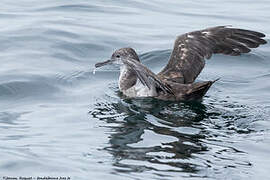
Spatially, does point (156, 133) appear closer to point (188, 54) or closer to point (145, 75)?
point (145, 75)

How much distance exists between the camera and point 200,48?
10.3m

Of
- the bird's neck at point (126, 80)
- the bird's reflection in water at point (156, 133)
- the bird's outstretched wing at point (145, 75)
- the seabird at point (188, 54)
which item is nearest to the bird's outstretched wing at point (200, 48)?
the seabird at point (188, 54)

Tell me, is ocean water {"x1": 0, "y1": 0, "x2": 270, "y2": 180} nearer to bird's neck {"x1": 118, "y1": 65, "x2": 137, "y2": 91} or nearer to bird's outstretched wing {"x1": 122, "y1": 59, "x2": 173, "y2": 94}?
bird's neck {"x1": 118, "y1": 65, "x2": 137, "y2": 91}

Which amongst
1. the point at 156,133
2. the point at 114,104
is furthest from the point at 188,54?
the point at 156,133

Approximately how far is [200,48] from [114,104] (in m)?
1.66

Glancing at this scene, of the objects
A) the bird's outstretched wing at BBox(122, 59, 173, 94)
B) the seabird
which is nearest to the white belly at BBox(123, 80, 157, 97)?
the seabird

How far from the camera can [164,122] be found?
8.37m

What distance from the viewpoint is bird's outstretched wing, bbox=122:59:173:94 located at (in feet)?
26.9

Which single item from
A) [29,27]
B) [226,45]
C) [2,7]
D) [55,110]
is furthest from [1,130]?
[2,7]

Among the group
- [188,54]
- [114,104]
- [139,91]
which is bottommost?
[114,104]

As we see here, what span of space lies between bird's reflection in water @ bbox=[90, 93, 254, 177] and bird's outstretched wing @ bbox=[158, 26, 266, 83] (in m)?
0.82

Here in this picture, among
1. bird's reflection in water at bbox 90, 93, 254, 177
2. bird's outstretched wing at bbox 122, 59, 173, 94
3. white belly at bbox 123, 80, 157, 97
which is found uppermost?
bird's outstretched wing at bbox 122, 59, 173, 94

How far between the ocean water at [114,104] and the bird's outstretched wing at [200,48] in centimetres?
51

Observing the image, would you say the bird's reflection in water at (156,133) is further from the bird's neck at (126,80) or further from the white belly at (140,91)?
the bird's neck at (126,80)
